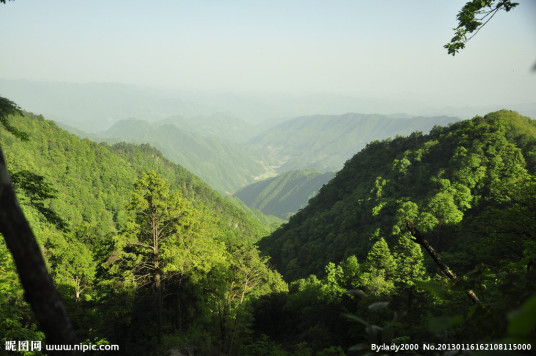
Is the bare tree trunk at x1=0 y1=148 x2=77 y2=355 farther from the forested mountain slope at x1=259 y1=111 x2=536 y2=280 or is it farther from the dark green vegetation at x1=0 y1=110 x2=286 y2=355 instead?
the forested mountain slope at x1=259 y1=111 x2=536 y2=280

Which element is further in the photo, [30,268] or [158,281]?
[158,281]

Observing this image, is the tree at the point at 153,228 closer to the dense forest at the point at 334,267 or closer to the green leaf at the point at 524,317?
the dense forest at the point at 334,267

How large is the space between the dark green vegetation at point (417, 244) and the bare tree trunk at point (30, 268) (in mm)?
2916

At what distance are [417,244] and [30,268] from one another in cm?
3712

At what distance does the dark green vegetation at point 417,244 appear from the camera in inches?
230

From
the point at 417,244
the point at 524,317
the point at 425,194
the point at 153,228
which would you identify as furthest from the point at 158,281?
the point at 425,194

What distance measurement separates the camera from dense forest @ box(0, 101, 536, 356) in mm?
3819

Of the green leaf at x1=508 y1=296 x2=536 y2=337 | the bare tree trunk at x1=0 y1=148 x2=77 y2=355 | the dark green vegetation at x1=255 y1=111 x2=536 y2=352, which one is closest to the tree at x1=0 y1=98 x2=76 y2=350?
the bare tree trunk at x1=0 y1=148 x2=77 y2=355

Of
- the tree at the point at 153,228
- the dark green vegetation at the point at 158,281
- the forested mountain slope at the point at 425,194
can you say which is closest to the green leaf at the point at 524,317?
the dark green vegetation at the point at 158,281

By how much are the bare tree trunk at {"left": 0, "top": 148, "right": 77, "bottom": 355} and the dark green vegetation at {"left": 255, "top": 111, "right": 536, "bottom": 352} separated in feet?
9.57

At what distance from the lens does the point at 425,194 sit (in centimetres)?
4672

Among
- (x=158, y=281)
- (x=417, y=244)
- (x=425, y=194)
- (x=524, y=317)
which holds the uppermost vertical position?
(x=524, y=317)

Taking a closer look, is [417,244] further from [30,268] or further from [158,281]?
[30,268]

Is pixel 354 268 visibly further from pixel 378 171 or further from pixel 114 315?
pixel 378 171
